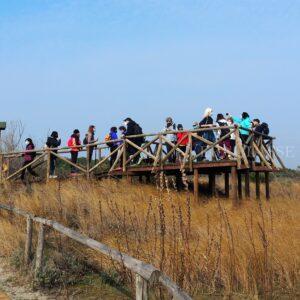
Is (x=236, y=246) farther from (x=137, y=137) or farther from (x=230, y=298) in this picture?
(x=137, y=137)

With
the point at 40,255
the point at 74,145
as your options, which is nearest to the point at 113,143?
the point at 74,145

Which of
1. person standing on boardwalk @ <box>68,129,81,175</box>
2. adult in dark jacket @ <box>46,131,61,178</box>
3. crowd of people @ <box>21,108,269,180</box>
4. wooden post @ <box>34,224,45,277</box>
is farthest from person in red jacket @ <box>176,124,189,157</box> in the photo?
wooden post @ <box>34,224,45,277</box>

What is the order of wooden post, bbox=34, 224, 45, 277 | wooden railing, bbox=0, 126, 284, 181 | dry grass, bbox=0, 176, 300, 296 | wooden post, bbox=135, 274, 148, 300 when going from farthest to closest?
wooden railing, bbox=0, 126, 284, 181, wooden post, bbox=34, 224, 45, 277, dry grass, bbox=0, 176, 300, 296, wooden post, bbox=135, 274, 148, 300

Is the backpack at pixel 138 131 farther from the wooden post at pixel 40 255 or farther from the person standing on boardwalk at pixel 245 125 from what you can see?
the wooden post at pixel 40 255

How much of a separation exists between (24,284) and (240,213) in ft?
16.8

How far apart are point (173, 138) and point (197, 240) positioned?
7.77 meters

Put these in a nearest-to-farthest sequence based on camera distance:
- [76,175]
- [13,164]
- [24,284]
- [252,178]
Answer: [24,284] < [76,175] < [13,164] < [252,178]

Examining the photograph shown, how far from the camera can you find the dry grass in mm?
5391

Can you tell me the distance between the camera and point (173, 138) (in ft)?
47.1

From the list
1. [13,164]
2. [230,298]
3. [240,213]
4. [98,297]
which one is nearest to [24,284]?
[98,297]

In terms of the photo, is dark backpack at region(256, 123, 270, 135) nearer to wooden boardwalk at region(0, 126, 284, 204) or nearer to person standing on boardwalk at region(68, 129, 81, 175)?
wooden boardwalk at region(0, 126, 284, 204)

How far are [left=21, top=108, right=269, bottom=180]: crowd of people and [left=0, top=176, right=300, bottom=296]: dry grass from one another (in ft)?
8.21

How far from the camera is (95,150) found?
16.5 metres

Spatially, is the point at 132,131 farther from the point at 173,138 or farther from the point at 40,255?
the point at 40,255
